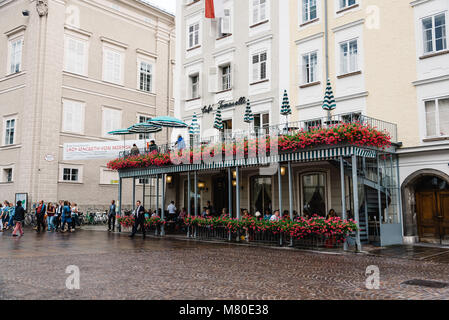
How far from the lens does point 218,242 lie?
17.4 meters

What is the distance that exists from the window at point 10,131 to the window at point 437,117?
26135mm

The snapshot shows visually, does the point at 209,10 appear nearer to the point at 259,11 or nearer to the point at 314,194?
the point at 259,11

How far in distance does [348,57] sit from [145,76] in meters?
20.2

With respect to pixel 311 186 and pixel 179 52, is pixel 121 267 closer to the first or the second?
pixel 311 186

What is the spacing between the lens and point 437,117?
637 inches

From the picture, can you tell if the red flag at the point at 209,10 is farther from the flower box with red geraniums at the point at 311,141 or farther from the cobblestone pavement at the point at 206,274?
the cobblestone pavement at the point at 206,274

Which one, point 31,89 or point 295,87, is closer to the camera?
point 295,87

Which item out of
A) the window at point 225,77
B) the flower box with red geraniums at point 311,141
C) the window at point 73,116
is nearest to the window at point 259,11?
the window at point 225,77

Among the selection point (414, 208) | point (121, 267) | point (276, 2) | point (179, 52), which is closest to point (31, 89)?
point (179, 52)

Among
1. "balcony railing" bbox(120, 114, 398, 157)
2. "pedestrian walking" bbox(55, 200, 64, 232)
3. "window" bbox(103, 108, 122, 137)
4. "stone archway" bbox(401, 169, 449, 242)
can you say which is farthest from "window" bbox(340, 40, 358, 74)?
"window" bbox(103, 108, 122, 137)

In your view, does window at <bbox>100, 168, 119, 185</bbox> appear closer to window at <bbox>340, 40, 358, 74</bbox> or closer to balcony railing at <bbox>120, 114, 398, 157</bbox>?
balcony railing at <bbox>120, 114, 398, 157</bbox>

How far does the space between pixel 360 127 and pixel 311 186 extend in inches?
233

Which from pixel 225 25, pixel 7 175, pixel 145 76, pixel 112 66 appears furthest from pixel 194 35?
pixel 7 175

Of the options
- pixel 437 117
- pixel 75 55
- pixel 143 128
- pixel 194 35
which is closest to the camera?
pixel 437 117
